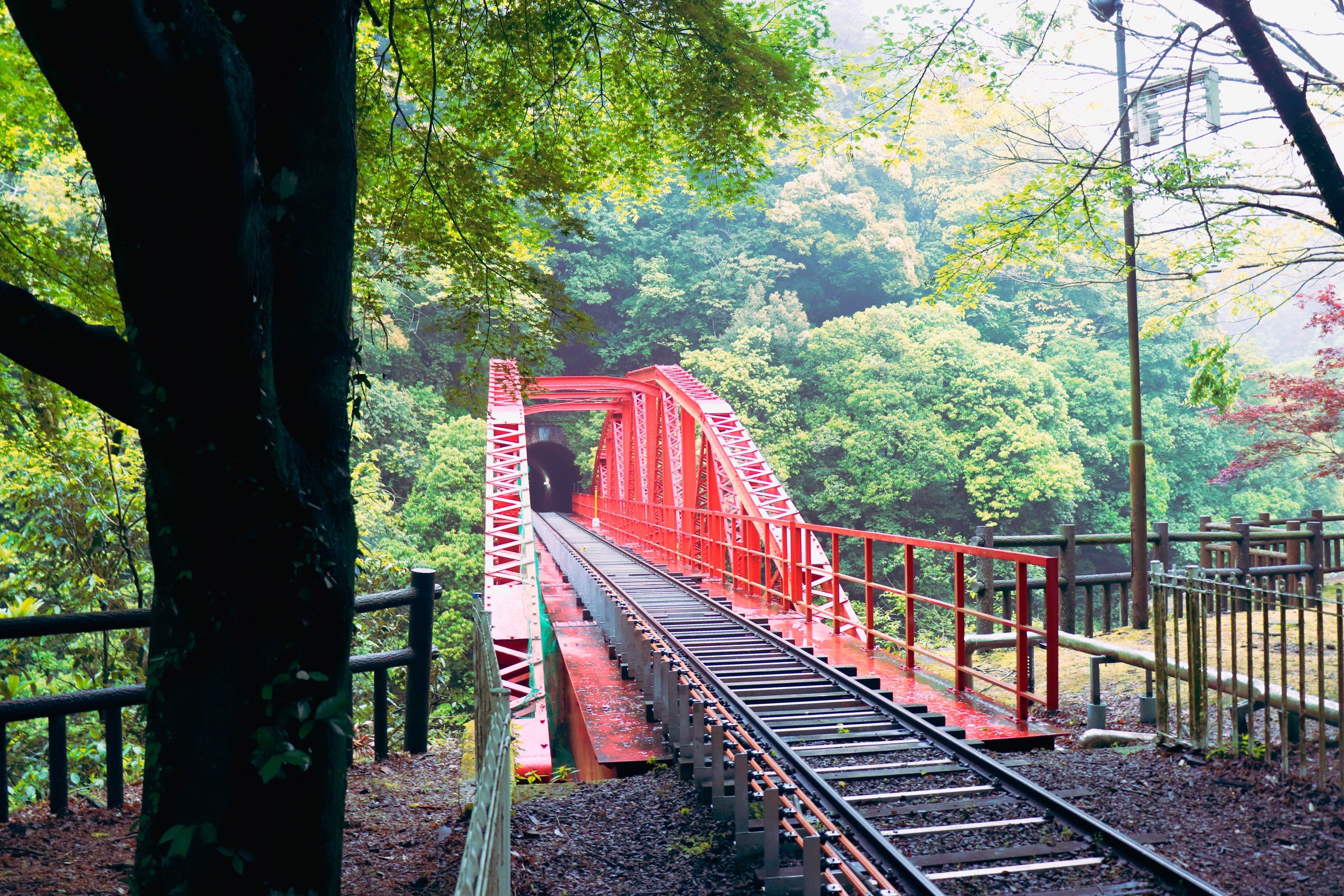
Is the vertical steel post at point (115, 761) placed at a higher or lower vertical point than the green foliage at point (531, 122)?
lower

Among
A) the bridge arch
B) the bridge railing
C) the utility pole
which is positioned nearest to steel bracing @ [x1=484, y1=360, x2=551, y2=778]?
the bridge arch

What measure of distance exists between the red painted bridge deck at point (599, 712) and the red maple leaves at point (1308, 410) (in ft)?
40.9

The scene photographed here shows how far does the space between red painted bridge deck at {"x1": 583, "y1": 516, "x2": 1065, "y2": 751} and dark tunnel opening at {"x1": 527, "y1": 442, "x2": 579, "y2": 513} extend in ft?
127

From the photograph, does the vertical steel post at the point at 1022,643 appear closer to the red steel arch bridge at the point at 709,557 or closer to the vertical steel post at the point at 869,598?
the red steel arch bridge at the point at 709,557

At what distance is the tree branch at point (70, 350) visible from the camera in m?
2.54

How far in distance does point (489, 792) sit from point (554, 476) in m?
49.9

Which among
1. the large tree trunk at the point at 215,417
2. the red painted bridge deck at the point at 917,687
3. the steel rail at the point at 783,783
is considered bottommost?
the red painted bridge deck at the point at 917,687

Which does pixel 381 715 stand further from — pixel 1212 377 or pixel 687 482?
pixel 687 482

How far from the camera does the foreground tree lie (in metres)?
2.29

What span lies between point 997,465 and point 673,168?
2353 cm

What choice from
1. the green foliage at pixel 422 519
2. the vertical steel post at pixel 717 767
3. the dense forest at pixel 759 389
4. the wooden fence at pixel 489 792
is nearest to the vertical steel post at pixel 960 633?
the vertical steel post at pixel 717 767

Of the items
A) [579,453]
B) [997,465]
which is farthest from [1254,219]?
[579,453]

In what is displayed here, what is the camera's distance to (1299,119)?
195 inches

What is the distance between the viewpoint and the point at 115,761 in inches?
178
